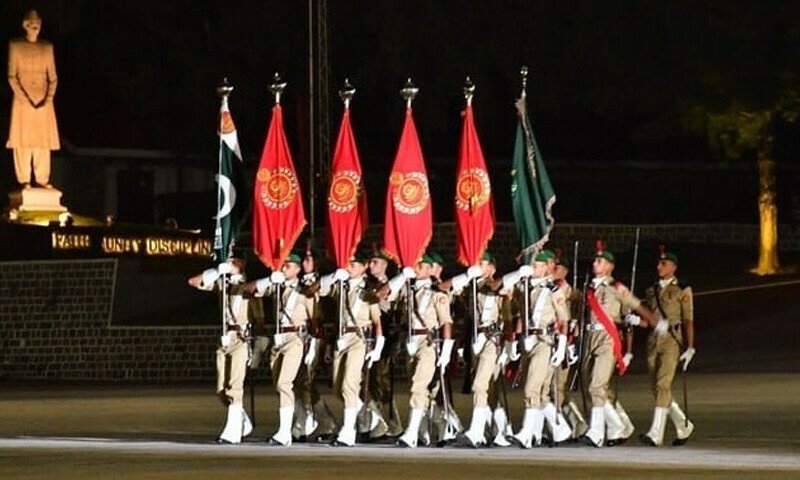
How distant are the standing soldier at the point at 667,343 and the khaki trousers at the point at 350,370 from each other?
2707mm

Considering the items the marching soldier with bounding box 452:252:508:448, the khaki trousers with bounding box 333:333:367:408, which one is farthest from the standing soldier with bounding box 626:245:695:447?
the khaki trousers with bounding box 333:333:367:408

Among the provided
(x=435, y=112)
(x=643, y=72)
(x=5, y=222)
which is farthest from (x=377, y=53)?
(x=5, y=222)

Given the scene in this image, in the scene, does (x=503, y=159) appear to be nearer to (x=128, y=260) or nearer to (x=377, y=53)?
(x=377, y=53)

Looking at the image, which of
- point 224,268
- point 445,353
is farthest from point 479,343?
point 224,268

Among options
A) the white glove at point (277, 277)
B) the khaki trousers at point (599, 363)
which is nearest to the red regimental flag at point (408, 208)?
the white glove at point (277, 277)

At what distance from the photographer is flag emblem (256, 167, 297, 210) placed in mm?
25469

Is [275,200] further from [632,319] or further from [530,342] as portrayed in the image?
[632,319]

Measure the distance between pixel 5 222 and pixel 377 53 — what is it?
10.4m

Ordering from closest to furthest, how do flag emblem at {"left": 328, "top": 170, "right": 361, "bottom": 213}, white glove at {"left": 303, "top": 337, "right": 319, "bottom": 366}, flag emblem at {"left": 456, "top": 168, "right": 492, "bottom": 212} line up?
white glove at {"left": 303, "top": 337, "right": 319, "bottom": 366}
flag emblem at {"left": 456, "top": 168, "right": 492, "bottom": 212}
flag emblem at {"left": 328, "top": 170, "right": 361, "bottom": 213}

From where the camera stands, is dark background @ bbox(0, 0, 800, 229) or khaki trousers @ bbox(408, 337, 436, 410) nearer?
khaki trousers @ bbox(408, 337, 436, 410)

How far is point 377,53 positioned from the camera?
5091 centimetres

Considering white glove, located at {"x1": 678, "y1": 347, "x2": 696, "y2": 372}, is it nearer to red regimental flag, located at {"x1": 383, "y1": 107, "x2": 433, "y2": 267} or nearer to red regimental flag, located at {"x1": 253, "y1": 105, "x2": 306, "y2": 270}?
red regimental flag, located at {"x1": 383, "y1": 107, "x2": 433, "y2": 267}

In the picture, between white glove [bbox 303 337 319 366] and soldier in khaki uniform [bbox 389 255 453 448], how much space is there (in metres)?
1.01

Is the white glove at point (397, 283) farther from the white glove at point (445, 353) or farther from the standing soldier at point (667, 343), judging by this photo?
the standing soldier at point (667, 343)
